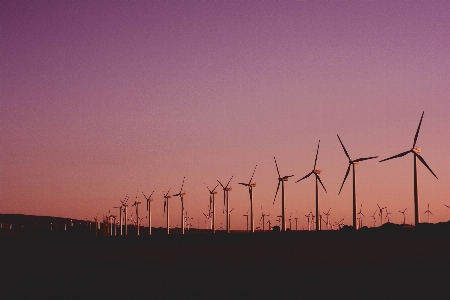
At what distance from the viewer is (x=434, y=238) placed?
82500mm

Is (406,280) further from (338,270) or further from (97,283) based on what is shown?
(97,283)

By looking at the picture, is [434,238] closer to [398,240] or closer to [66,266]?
[398,240]

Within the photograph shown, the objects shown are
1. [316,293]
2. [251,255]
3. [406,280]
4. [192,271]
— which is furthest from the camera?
[251,255]

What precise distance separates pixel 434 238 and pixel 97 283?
50485 millimetres


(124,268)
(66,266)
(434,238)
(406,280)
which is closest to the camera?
(406,280)

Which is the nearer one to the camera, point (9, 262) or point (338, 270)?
point (338, 270)

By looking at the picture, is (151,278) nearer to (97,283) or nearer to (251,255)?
(97,283)

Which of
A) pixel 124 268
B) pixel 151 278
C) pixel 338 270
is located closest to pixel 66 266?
pixel 124 268

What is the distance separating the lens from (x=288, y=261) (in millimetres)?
64938

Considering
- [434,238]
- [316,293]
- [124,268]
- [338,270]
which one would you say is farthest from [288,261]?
[434,238]

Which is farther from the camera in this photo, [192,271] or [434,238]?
[434,238]

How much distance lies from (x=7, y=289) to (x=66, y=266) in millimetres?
19563

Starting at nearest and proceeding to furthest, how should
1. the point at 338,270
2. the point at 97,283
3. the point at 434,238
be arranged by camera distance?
the point at 97,283
the point at 338,270
the point at 434,238

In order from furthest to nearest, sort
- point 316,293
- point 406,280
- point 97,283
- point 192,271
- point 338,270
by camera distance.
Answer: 1. point 192,271
2. point 338,270
3. point 97,283
4. point 406,280
5. point 316,293
